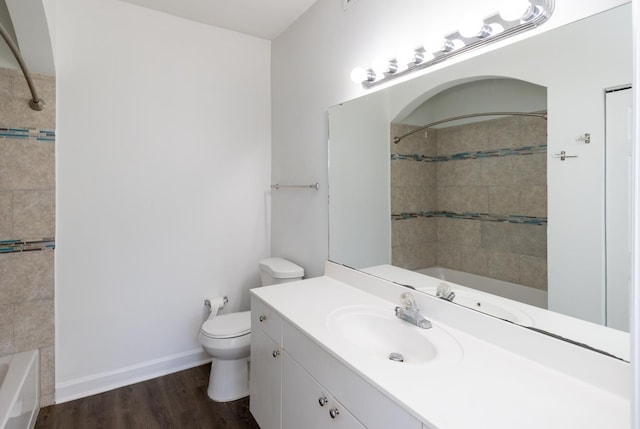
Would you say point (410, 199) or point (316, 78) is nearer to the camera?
point (410, 199)

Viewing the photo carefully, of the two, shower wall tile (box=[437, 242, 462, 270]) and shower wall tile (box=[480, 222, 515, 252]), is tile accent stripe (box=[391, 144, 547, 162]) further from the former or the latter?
shower wall tile (box=[437, 242, 462, 270])

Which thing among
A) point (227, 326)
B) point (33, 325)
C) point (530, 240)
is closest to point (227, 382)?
point (227, 326)

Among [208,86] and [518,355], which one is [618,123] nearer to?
[518,355]

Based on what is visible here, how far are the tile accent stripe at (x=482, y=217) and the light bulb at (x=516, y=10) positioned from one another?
2.19 ft

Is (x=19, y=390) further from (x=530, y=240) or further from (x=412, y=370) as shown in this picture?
(x=530, y=240)

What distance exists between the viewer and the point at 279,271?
7.72 ft

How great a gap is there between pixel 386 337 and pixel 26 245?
211cm

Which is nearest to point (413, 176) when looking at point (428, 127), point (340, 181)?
point (428, 127)

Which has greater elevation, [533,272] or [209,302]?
[533,272]

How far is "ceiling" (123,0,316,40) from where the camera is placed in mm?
2281

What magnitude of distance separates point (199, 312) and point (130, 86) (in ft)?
5.42

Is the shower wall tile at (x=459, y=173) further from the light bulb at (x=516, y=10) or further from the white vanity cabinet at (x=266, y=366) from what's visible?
the white vanity cabinet at (x=266, y=366)

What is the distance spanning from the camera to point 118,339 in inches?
92.2

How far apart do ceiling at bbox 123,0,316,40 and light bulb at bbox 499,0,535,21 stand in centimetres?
148
